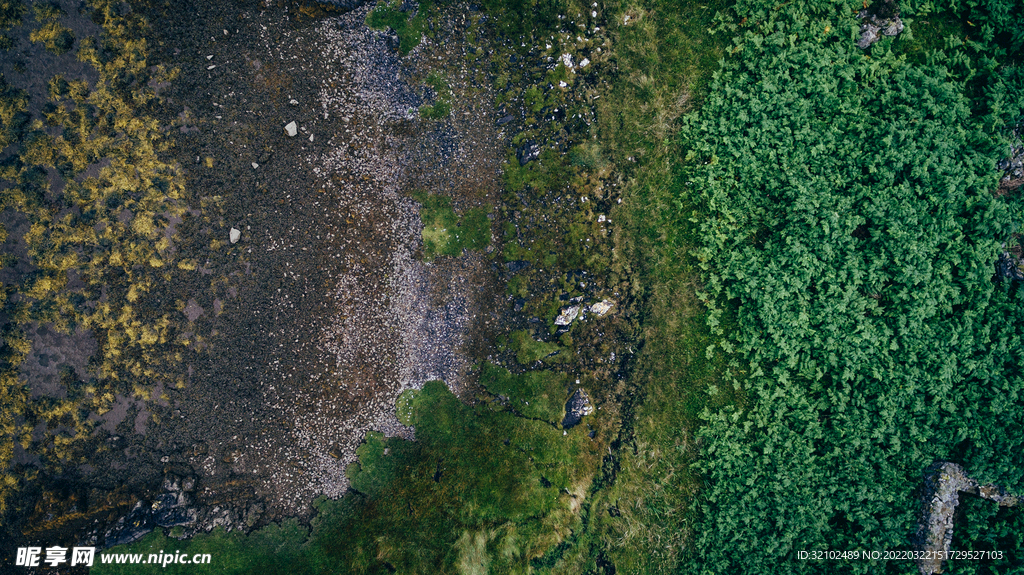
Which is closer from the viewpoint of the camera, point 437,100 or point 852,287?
point 852,287

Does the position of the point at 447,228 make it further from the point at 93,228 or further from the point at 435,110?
the point at 93,228

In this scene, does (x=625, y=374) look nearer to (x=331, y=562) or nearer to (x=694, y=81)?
(x=694, y=81)

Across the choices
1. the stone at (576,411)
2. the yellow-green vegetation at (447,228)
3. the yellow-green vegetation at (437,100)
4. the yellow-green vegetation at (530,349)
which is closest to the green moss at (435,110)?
the yellow-green vegetation at (437,100)

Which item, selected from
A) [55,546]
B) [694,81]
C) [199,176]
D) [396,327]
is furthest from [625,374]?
[55,546]

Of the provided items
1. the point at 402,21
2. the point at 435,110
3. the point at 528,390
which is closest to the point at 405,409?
the point at 528,390

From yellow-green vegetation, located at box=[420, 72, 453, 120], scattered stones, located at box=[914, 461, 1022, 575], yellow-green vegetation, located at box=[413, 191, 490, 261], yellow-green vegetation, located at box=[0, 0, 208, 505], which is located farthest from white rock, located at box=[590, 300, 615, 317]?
yellow-green vegetation, located at box=[0, 0, 208, 505]

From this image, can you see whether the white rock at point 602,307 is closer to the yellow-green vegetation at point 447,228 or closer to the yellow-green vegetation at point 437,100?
the yellow-green vegetation at point 447,228

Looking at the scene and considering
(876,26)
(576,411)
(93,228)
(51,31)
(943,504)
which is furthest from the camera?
(576,411)
